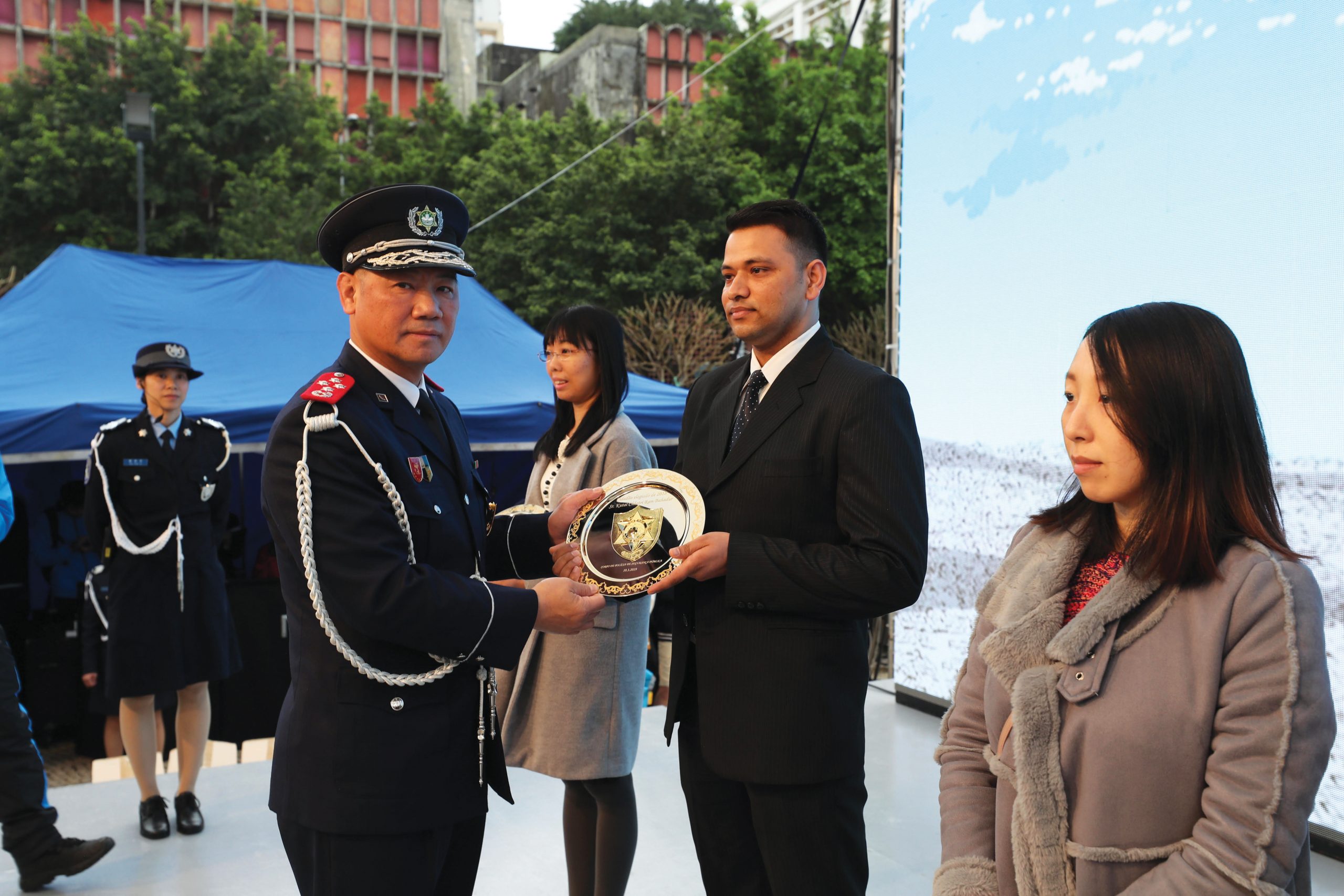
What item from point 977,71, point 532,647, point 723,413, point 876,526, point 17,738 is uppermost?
point 977,71

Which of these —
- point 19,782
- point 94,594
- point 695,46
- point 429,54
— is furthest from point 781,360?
point 429,54

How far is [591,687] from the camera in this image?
2.62 metres

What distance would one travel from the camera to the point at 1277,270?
3.12 meters

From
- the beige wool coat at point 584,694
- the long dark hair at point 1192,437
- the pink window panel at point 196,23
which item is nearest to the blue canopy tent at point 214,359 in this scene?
the beige wool coat at point 584,694

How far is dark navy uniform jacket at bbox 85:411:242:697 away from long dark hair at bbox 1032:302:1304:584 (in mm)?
3455

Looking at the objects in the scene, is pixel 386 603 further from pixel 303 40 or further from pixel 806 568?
pixel 303 40

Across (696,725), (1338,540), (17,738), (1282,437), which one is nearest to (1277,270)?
(1282,437)

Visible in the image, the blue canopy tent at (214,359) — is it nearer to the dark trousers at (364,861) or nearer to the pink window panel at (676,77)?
the dark trousers at (364,861)

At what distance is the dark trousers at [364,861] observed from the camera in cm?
163

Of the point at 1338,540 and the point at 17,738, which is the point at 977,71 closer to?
the point at 1338,540

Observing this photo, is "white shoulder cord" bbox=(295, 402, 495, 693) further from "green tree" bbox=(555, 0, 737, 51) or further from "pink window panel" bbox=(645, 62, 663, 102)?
"green tree" bbox=(555, 0, 737, 51)

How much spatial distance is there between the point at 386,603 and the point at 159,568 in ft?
8.96

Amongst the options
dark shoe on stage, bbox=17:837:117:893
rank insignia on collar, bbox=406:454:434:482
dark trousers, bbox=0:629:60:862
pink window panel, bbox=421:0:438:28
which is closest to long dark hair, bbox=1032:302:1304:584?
rank insignia on collar, bbox=406:454:434:482

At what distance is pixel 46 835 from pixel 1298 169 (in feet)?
14.0
